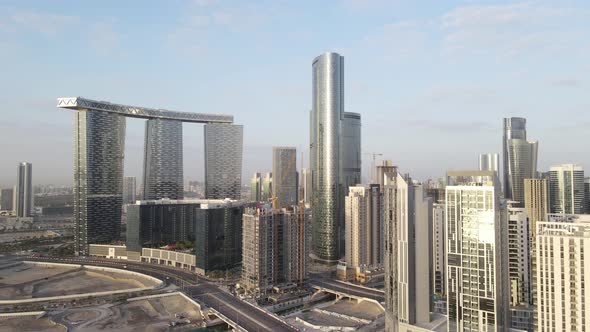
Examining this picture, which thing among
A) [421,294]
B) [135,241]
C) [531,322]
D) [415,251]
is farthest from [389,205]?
[135,241]

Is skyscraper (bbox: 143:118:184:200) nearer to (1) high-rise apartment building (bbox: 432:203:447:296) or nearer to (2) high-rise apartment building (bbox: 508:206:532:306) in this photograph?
(1) high-rise apartment building (bbox: 432:203:447:296)

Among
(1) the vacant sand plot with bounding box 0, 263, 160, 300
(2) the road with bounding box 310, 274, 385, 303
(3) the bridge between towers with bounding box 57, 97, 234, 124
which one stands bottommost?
(1) the vacant sand plot with bounding box 0, 263, 160, 300

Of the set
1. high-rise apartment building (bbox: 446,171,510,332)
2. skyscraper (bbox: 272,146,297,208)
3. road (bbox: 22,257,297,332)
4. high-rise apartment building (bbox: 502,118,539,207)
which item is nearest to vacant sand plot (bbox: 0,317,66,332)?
road (bbox: 22,257,297,332)

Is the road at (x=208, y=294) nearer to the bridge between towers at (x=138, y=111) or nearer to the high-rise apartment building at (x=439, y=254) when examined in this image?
the high-rise apartment building at (x=439, y=254)

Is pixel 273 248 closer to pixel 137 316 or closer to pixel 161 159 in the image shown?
pixel 137 316

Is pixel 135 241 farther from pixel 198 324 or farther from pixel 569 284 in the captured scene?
pixel 569 284
